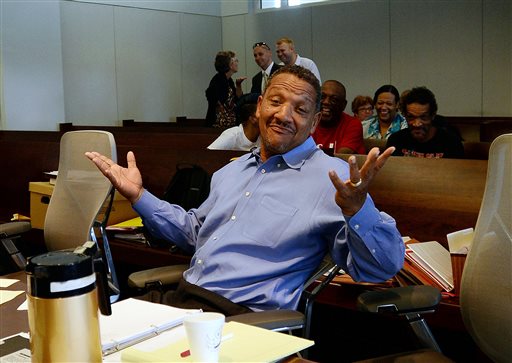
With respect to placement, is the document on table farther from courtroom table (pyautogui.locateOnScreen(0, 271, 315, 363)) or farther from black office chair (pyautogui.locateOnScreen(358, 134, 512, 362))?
black office chair (pyautogui.locateOnScreen(358, 134, 512, 362))

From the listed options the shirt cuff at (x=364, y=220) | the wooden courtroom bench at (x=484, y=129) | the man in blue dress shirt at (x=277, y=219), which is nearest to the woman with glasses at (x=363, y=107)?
the wooden courtroom bench at (x=484, y=129)

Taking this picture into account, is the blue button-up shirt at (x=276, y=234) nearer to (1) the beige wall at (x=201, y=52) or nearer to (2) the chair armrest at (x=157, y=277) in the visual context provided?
(2) the chair armrest at (x=157, y=277)

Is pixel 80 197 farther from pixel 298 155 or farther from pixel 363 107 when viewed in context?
pixel 363 107

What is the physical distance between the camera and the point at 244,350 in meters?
1.21

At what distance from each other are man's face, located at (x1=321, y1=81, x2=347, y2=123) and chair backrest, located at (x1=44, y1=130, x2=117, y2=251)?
1.69 meters

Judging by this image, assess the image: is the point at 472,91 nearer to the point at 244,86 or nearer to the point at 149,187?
the point at 244,86

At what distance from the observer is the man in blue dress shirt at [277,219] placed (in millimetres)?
1775

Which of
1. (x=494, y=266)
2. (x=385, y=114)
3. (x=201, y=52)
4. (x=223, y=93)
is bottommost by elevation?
(x=494, y=266)

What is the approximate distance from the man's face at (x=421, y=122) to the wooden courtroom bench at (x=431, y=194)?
71cm

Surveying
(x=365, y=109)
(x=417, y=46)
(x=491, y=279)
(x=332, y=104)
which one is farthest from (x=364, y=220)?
(x=417, y=46)

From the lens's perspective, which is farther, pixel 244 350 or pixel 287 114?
pixel 287 114

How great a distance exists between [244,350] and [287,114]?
1061 mm

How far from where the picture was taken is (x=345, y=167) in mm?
2064

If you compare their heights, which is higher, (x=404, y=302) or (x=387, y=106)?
(x=387, y=106)
